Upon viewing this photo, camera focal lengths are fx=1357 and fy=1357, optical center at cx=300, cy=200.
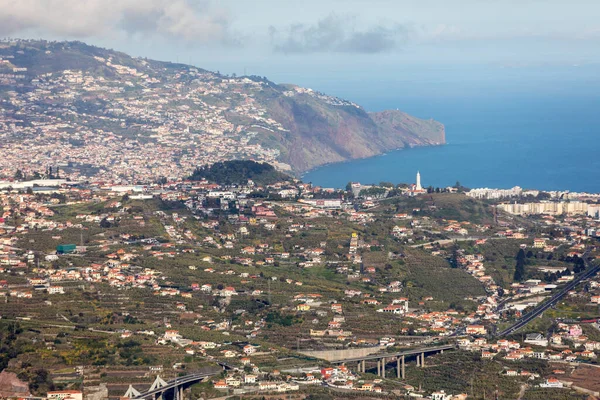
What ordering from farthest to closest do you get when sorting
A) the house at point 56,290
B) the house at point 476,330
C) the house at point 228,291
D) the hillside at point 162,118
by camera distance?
the hillside at point 162,118 → the house at point 228,291 → the house at point 56,290 → the house at point 476,330

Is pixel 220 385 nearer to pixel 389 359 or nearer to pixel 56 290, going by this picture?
pixel 389 359

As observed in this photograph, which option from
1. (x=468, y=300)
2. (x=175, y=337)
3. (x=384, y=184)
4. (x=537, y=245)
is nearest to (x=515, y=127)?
(x=384, y=184)

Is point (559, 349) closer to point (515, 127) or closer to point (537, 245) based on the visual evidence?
point (537, 245)

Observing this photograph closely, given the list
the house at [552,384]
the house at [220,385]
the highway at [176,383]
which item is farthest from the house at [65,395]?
the house at [552,384]

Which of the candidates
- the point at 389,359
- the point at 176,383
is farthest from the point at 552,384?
the point at 176,383

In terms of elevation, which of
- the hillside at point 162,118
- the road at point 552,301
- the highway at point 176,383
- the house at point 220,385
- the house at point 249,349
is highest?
the hillside at point 162,118

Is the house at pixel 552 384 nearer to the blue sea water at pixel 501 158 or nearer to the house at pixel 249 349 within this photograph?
the house at pixel 249 349

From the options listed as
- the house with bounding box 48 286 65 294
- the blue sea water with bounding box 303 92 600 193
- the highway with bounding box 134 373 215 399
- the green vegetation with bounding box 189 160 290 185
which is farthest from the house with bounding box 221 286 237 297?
the blue sea water with bounding box 303 92 600 193

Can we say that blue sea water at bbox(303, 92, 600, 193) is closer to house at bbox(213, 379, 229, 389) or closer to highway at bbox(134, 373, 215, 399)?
highway at bbox(134, 373, 215, 399)
